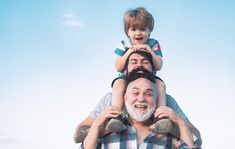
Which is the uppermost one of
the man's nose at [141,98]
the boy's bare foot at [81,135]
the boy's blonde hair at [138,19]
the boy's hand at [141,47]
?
the boy's blonde hair at [138,19]

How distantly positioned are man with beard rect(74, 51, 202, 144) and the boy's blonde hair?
0.67 meters

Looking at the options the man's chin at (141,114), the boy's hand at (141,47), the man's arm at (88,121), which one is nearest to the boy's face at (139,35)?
the boy's hand at (141,47)

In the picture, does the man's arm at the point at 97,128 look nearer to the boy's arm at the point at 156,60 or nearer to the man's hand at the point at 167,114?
the man's hand at the point at 167,114

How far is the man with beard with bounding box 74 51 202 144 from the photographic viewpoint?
5219mm

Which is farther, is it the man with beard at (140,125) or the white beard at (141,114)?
the white beard at (141,114)

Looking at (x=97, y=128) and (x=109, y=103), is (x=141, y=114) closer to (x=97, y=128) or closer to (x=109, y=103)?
(x=97, y=128)

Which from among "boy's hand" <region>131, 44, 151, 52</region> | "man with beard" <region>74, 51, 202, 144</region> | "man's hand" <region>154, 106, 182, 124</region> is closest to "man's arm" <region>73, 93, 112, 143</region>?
"man with beard" <region>74, 51, 202, 144</region>

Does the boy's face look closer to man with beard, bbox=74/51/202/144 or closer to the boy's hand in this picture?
the boy's hand

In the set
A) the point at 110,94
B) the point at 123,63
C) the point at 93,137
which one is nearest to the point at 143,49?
the point at 123,63

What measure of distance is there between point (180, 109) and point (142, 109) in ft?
3.26

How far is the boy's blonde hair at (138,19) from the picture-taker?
5.94 meters

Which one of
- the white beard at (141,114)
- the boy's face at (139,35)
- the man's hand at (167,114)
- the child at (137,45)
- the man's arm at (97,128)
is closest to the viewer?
the man's arm at (97,128)

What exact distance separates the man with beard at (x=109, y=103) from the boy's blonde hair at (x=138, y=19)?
674mm

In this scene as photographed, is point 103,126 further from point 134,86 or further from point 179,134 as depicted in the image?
point 179,134
